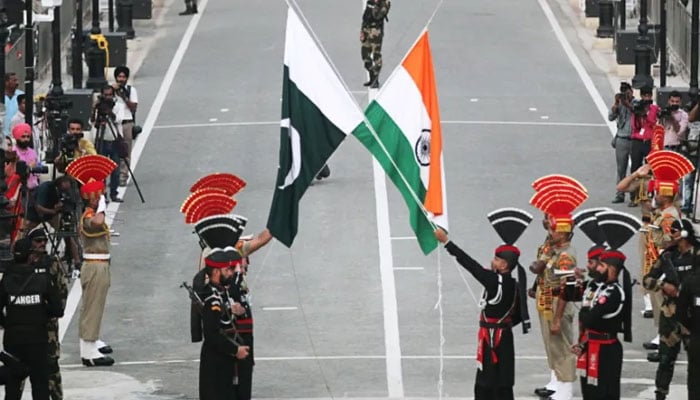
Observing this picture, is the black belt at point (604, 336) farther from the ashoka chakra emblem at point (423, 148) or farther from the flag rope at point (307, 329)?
the flag rope at point (307, 329)

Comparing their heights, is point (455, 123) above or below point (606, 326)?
below

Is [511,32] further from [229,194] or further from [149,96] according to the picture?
[229,194]

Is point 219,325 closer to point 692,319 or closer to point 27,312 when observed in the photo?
point 27,312

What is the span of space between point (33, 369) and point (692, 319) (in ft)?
19.8

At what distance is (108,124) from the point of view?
31234 millimetres

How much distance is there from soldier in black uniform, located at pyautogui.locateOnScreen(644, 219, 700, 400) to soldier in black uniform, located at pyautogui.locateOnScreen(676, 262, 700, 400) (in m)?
0.60

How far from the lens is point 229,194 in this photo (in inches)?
876

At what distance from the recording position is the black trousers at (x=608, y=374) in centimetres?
2066

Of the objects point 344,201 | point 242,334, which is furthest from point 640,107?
point 242,334

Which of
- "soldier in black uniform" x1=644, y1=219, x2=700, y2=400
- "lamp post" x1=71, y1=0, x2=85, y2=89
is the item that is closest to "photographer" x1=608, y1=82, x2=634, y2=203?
"soldier in black uniform" x1=644, y1=219, x2=700, y2=400

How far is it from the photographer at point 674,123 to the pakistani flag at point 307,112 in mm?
9807

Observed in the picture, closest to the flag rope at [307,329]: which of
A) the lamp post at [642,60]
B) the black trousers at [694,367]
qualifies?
the black trousers at [694,367]

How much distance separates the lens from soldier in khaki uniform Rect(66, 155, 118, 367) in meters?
24.2

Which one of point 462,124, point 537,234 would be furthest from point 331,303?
point 462,124
